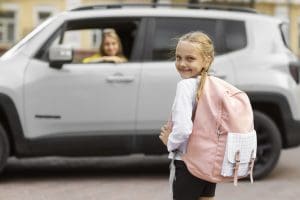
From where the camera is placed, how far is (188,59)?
171 inches

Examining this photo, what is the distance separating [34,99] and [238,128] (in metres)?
4.26

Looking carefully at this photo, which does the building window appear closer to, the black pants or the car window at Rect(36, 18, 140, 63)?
the car window at Rect(36, 18, 140, 63)

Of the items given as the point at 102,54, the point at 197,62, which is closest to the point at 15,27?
the point at 102,54

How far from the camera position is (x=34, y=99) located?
823cm

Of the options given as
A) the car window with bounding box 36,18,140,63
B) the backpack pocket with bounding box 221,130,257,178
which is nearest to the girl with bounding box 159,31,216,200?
the backpack pocket with bounding box 221,130,257,178

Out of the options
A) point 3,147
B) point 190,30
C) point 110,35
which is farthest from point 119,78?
point 3,147

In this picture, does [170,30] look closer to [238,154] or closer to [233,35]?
[233,35]

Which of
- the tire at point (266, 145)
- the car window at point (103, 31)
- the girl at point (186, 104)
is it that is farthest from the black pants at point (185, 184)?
the tire at point (266, 145)

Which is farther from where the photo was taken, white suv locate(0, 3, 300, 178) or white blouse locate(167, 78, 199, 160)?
white suv locate(0, 3, 300, 178)

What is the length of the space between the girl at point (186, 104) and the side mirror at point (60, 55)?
387cm

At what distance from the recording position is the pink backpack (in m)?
4.26

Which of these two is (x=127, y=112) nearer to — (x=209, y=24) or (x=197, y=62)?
(x=209, y=24)

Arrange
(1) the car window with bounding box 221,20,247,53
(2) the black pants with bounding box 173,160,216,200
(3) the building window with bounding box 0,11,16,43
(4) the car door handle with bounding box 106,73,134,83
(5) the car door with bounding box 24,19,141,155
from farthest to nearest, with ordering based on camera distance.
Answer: (3) the building window with bounding box 0,11,16,43
(1) the car window with bounding box 221,20,247,53
(4) the car door handle with bounding box 106,73,134,83
(5) the car door with bounding box 24,19,141,155
(2) the black pants with bounding box 173,160,216,200

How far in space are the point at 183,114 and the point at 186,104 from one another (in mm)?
53
